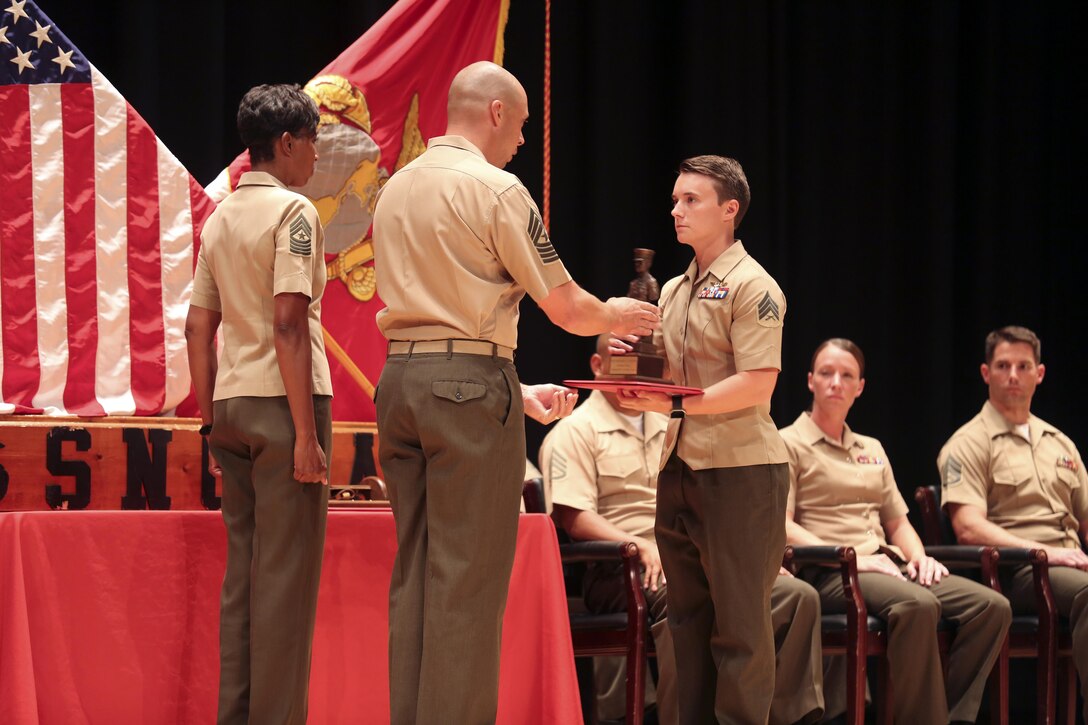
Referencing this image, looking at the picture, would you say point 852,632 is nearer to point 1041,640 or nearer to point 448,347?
point 1041,640

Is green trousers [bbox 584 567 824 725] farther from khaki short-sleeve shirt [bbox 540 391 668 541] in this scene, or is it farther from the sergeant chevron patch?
the sergeant chevron patch

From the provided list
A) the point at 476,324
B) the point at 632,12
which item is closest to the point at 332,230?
the point at 476,324

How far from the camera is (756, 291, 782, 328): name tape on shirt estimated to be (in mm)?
2930

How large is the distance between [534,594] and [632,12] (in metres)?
3.01

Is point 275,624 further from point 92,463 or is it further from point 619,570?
point 619,570

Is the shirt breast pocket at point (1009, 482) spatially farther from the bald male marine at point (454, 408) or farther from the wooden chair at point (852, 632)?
the bald male marine at point (454, 408)

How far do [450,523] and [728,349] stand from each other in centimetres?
94

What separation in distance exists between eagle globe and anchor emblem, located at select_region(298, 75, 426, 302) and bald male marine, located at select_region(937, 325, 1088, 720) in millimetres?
2308

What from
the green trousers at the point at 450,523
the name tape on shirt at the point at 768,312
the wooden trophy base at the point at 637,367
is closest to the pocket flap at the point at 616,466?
the wooden trophy base at the point at 637,367

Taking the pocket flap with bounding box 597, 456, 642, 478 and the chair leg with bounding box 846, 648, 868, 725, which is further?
the pocket flap with bounding box 597, 456, 642, 478

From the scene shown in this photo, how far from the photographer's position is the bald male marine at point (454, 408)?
240cm

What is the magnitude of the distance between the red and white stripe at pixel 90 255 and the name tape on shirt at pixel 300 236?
38.7 inches

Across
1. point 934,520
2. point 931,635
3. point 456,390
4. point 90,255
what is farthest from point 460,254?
point 934,520

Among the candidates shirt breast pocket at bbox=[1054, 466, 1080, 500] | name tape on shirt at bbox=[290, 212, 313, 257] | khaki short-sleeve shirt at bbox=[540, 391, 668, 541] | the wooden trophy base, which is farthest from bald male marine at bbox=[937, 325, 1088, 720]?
name tape on shirt at bbox=[290, 212, 313, 257]
